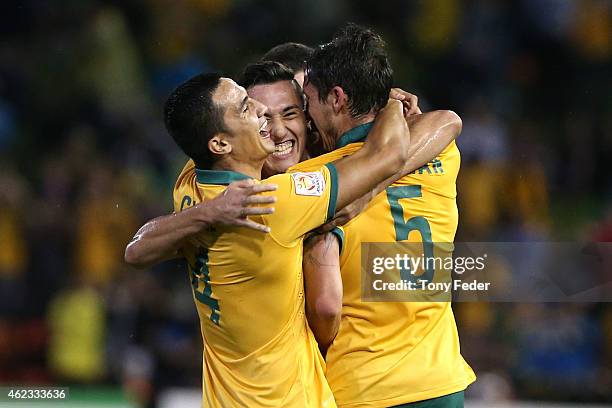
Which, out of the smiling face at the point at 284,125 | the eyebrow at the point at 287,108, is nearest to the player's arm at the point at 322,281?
the smiling face at the point at 284,125

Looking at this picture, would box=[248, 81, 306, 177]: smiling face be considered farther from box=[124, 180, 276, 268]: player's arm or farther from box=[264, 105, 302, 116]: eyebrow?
box=[124, 180, 276, 268]: player's arm

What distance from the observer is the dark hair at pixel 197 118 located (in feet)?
11.6

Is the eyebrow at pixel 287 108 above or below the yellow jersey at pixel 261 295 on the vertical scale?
above

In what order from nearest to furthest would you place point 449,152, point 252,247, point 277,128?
1. point 252,247
2. point 449,152
3. point 277,128

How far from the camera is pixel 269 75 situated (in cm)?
433

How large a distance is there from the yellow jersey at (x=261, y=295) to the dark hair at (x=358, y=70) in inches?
16.4

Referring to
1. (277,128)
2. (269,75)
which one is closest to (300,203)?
(277,128)

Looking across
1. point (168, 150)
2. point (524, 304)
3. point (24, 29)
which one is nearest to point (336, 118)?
point (524, 304)

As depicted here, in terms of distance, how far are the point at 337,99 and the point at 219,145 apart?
1.83 feet

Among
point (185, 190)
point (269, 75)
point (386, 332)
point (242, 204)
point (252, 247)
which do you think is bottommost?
point (386, 332)

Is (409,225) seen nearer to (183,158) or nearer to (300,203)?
(300,203)

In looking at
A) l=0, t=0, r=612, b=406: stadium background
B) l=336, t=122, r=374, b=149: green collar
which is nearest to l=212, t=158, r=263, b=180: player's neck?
l=336, t=122, r=374, b=149: green collar

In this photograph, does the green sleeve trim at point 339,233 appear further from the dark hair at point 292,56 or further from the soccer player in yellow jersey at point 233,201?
the dark hair at point 292,56

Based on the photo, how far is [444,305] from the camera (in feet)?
13.0
